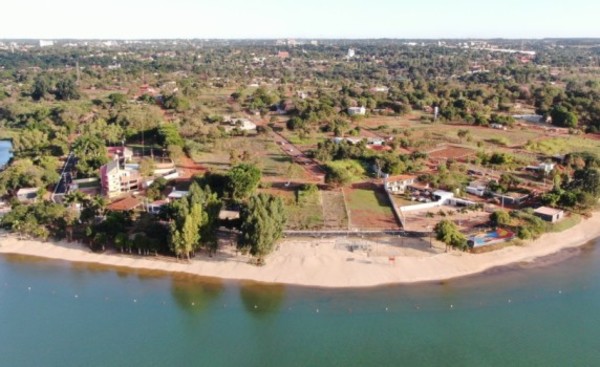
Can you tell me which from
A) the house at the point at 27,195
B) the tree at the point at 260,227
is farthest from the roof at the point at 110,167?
the tree at the point at 260,227

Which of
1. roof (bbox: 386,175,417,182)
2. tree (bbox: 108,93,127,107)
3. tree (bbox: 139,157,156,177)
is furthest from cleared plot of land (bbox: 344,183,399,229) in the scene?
tree (bbox: 108,93,127,107)

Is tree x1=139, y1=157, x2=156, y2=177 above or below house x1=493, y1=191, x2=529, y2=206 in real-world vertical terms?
above

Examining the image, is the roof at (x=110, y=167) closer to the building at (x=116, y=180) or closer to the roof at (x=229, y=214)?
the building at (x=116, y=180)

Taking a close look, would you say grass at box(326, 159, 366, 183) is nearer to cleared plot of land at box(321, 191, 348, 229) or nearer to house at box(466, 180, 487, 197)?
cleared plot of land at box(321, 191, 348, 229)

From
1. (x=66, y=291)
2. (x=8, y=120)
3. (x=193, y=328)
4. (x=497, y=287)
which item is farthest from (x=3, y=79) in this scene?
(x=497, y=287)

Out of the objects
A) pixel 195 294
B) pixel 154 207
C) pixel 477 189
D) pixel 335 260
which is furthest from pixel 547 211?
pixel 154 207

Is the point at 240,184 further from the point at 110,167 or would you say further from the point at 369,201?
the point at 110,167

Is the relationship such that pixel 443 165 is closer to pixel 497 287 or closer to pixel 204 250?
pixel 497 287
